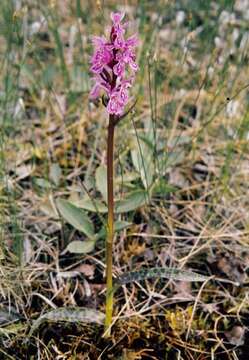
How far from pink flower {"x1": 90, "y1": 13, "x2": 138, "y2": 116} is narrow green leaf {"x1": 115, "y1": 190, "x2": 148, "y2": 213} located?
461 mm

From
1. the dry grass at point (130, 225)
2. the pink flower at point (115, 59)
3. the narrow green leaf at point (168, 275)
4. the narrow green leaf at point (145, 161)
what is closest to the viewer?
the pink flower at point (115, 59)

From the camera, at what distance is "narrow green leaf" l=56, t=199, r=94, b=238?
149 centimetres

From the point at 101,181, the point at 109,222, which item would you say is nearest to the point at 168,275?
the point at 109,222

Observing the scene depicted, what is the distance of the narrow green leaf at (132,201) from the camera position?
1505mm

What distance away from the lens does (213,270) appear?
1.54 metres

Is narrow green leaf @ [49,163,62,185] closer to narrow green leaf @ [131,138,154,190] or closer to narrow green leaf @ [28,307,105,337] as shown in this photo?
narrow green leaf @ [131,138,154,190]

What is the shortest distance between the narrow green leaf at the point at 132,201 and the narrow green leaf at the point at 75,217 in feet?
0.29

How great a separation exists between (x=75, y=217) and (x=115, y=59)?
0.56m

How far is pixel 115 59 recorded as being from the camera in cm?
106

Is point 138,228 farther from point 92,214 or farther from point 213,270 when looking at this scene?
point 213,270

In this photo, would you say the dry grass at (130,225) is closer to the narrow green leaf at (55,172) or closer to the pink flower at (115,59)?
the narrow green leaf at (55,172)

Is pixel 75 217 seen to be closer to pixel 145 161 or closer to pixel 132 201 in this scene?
pixel 132 201

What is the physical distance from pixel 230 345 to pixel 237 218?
434 millimetres

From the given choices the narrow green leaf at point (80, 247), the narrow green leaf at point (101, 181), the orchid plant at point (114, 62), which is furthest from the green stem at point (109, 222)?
the narrow green leaf at point (101, 181)
